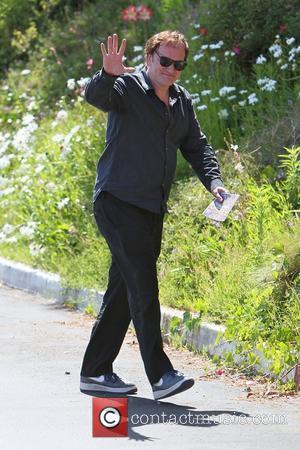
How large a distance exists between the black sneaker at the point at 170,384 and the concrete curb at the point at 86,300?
807mm

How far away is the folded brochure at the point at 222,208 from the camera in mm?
7023

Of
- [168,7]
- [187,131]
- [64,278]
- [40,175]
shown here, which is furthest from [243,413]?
[168,7]

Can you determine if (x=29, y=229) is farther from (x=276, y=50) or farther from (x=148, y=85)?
(x=148, y=85)

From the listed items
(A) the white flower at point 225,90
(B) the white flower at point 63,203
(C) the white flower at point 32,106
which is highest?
(C) the white flower at point 32,106

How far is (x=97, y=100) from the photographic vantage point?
6719 mm

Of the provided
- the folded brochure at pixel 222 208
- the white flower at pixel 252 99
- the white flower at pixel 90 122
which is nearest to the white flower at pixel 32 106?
the white flower at pixel 90 122

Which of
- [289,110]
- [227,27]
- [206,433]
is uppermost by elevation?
[227,27]

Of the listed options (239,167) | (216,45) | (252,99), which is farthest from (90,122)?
(239,167)

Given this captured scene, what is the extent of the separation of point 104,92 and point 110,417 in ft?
5.34

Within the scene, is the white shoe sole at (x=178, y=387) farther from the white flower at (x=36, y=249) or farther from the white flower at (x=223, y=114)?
the white flower at (x=223, y=114)

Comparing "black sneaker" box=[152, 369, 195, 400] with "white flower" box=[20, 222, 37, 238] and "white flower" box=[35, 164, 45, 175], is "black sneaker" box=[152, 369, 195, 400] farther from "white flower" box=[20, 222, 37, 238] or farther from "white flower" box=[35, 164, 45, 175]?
"white flower" box=[35, 164, 45, 175]

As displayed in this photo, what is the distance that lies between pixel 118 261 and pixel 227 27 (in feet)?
20.6

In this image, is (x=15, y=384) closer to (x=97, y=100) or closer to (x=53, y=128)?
(x=97, y=100)

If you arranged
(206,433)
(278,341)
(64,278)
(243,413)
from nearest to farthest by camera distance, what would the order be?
1. (206,433)
2. (243,413)
3. (278,341)
4. (64,278)
